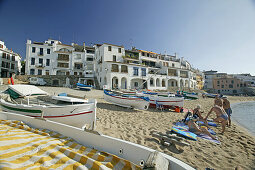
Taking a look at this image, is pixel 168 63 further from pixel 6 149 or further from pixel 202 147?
pixel 6 149

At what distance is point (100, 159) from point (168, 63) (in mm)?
45787

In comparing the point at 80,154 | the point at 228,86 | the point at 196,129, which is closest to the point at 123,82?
the point at 196,129

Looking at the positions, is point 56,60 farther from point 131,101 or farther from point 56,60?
point 131,101

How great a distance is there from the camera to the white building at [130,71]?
1070 inches

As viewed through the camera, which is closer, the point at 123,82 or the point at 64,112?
the point at 64,112

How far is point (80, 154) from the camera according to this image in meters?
1.86

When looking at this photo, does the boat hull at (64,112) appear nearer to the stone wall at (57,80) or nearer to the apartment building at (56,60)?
the stone wall at (57,80)

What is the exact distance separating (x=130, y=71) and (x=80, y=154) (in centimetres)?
2801

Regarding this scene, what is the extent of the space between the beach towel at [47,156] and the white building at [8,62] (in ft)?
140

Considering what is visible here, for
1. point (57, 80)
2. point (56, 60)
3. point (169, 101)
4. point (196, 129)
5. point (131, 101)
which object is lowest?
point (196, 129)

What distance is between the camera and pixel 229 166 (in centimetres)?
321

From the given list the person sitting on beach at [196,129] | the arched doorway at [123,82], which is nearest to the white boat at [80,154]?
the person sitting on beach at [196,129]

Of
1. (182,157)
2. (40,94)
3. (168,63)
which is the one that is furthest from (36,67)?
(168,63)

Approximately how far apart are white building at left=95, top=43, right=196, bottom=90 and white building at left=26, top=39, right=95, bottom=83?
3.98 meters
